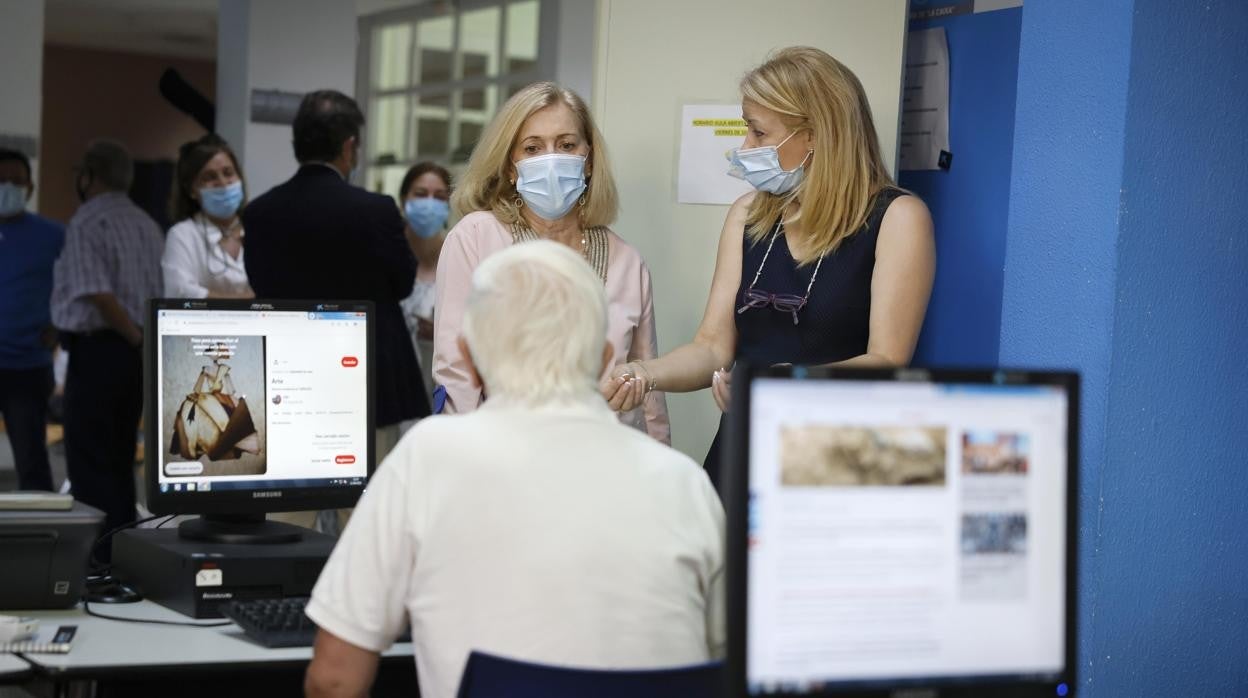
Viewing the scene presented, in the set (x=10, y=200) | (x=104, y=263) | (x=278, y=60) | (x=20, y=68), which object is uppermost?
(x=20, y=68)

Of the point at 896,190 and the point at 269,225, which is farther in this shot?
the point at 269,225

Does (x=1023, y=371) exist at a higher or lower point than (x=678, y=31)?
lower

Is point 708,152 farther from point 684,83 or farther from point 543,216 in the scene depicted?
point 543,216

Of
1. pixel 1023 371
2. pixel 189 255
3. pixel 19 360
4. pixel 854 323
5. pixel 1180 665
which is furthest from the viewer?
pixel 19 360

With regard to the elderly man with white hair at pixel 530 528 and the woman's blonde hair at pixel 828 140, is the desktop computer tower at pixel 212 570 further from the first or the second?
the woman's blonde hair at pixel 828 140

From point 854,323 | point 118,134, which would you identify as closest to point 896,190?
point 854,323

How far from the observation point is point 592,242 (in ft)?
10.7

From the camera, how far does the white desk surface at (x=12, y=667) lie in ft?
6.91

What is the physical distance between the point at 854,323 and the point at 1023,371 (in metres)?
1.26

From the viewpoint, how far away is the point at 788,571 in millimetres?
1488

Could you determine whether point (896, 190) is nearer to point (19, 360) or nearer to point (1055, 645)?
point (1055, 645)

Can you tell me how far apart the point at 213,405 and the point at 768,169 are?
1175mm

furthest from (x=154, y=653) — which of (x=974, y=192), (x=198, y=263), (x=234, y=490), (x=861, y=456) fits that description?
(x=198, y=263)

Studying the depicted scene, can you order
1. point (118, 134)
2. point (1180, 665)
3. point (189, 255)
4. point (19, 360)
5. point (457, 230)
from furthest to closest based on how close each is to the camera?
point (118, 134)
point (19, 360)
point (189, 255)
point (457, 230)
point (1180, 665)
